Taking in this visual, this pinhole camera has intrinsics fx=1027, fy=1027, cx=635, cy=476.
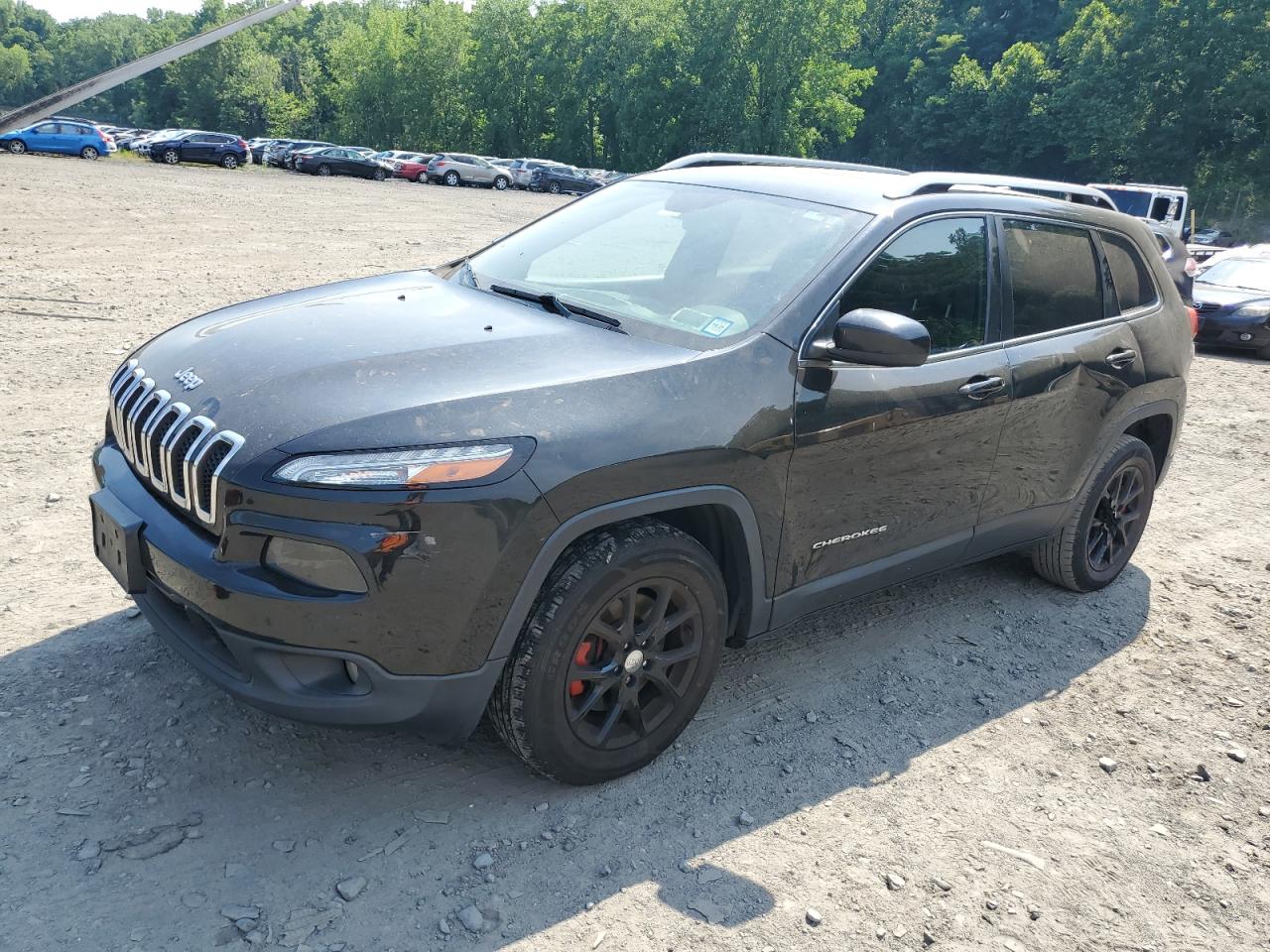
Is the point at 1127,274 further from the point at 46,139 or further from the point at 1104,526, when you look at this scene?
the point at 46,139

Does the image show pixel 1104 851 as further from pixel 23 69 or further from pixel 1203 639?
pixel 23 69

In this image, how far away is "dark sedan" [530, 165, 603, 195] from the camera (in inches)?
1822

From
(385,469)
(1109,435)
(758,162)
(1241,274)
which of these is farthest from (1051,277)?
(1241,274)

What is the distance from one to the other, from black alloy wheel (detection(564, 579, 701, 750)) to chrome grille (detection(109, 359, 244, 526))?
42.7 inches

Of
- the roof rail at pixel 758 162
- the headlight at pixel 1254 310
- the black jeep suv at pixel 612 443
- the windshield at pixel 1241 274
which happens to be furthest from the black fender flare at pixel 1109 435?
the windshield at pixel 1241 274

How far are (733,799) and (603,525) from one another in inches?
39.7

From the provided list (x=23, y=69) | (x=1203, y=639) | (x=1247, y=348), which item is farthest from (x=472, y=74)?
(x=23, y=69)

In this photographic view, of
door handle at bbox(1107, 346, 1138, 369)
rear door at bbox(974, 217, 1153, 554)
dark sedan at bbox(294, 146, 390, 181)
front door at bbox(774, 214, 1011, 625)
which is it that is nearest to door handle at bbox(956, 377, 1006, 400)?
front door at bbox(774, 214, 1011, 625)

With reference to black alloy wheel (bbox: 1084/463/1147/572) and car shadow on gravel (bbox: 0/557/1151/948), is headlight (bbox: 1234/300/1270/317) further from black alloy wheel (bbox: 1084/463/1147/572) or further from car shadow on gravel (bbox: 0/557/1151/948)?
car shadow on gravel (bbox: 0/557/1151/948)

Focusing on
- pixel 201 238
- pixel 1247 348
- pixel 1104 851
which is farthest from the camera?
pixel 201 238

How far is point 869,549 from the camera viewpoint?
3.67 metres

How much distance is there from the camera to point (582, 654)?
3.01 metres

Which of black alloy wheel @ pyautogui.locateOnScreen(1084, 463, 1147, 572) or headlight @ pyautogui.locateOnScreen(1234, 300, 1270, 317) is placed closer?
black alloy wheel @ pyautogui.locateOnScreen(1084, 463, 1147, 572)

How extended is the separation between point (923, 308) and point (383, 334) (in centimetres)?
190
